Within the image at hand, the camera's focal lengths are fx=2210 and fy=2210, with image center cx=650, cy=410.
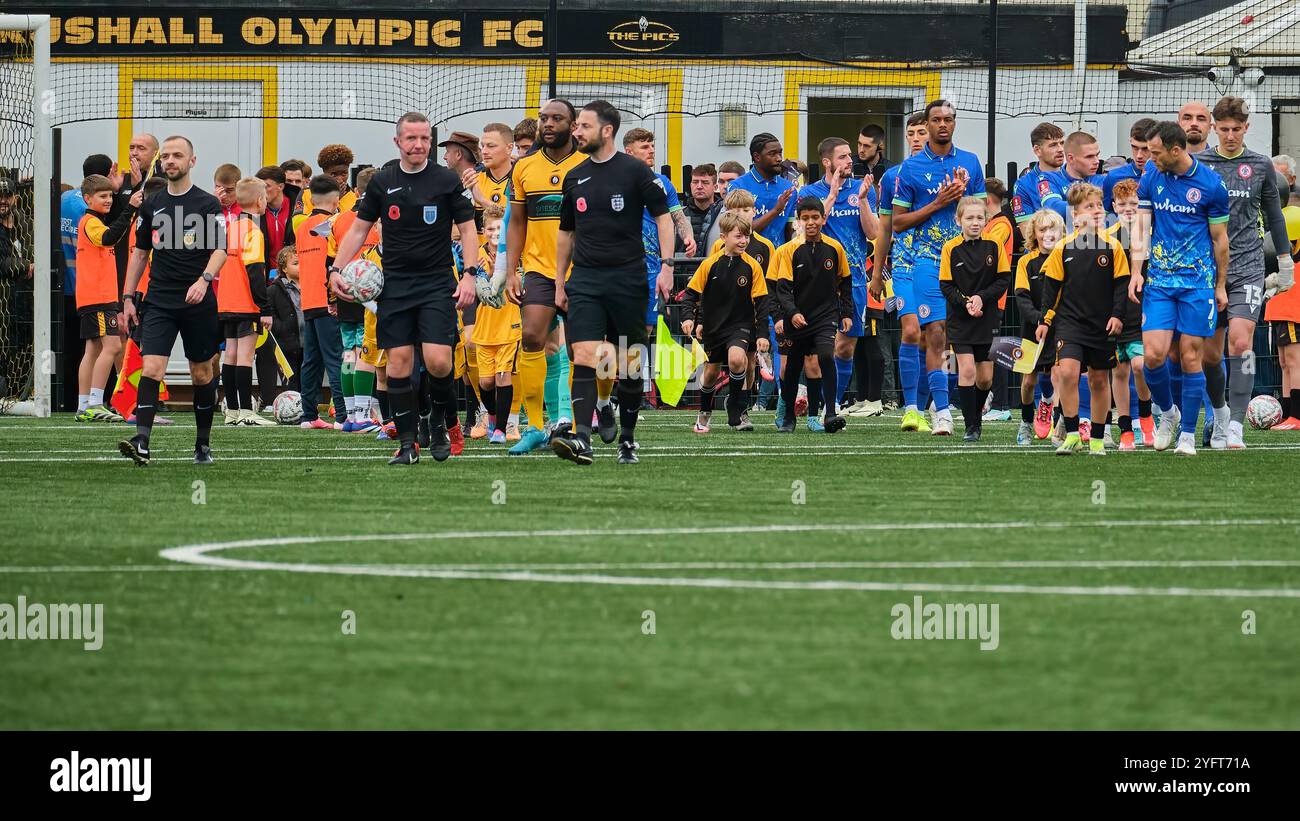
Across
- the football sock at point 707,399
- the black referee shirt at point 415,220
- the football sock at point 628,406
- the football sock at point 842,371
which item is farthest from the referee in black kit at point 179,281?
the football sock at point 842,371

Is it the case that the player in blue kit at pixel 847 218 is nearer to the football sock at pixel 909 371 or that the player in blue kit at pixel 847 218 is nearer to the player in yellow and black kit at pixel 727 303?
the football sock at pixel 909 371

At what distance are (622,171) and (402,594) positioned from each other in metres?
6.20

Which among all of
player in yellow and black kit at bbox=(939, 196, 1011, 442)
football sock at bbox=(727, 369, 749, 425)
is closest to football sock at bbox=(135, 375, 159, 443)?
football sock at bbox=(727, 369, 749, 425)

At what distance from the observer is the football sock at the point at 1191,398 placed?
519 inches

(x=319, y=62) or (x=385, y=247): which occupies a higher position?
(x=319, y=62)

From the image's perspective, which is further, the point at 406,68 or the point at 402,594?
the point at 406,68

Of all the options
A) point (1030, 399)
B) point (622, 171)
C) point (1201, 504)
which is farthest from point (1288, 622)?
point (1030, 399)

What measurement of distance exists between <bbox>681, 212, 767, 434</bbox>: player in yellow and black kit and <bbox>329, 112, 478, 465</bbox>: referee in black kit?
4.14 meters

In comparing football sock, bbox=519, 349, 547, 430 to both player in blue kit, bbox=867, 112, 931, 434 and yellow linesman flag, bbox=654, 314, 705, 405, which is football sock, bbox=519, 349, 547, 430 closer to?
player in blue kit, bbox=867, 112, 931, 434

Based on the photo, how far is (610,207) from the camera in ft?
39.7

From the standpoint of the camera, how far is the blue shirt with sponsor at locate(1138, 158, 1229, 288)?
12.9 meters

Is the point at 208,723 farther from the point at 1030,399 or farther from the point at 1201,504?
the point at 1030,399

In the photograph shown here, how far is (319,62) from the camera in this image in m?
30.5

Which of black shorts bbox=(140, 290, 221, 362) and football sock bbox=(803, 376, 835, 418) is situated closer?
black shorts bbox=(140, 290, 221, 362)
